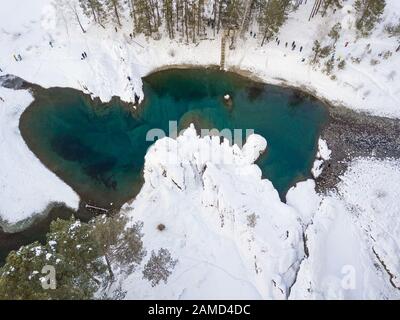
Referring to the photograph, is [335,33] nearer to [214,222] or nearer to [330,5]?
[330,5]

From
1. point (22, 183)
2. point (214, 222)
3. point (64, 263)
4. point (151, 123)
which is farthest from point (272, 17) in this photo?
point (64, 263)

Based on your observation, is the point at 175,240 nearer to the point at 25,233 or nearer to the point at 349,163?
the point at 25,233

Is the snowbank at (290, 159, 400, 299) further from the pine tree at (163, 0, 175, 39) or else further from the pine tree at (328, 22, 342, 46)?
the pine tree at (163, 0, 175, 39)

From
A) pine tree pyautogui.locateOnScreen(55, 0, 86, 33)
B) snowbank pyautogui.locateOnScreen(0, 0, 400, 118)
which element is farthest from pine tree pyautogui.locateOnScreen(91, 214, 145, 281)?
pine tree pyautogui.locateOnScreen(55, 0, 86, 33)

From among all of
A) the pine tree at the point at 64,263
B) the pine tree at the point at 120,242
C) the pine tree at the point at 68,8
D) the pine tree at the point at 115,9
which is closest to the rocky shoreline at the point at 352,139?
the pine tree at the point at 120,242

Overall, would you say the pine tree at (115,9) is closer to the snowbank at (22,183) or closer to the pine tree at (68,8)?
the pine tree at (68,8)

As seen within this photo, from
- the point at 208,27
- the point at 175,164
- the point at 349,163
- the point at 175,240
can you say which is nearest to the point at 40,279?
the point at 175,240
